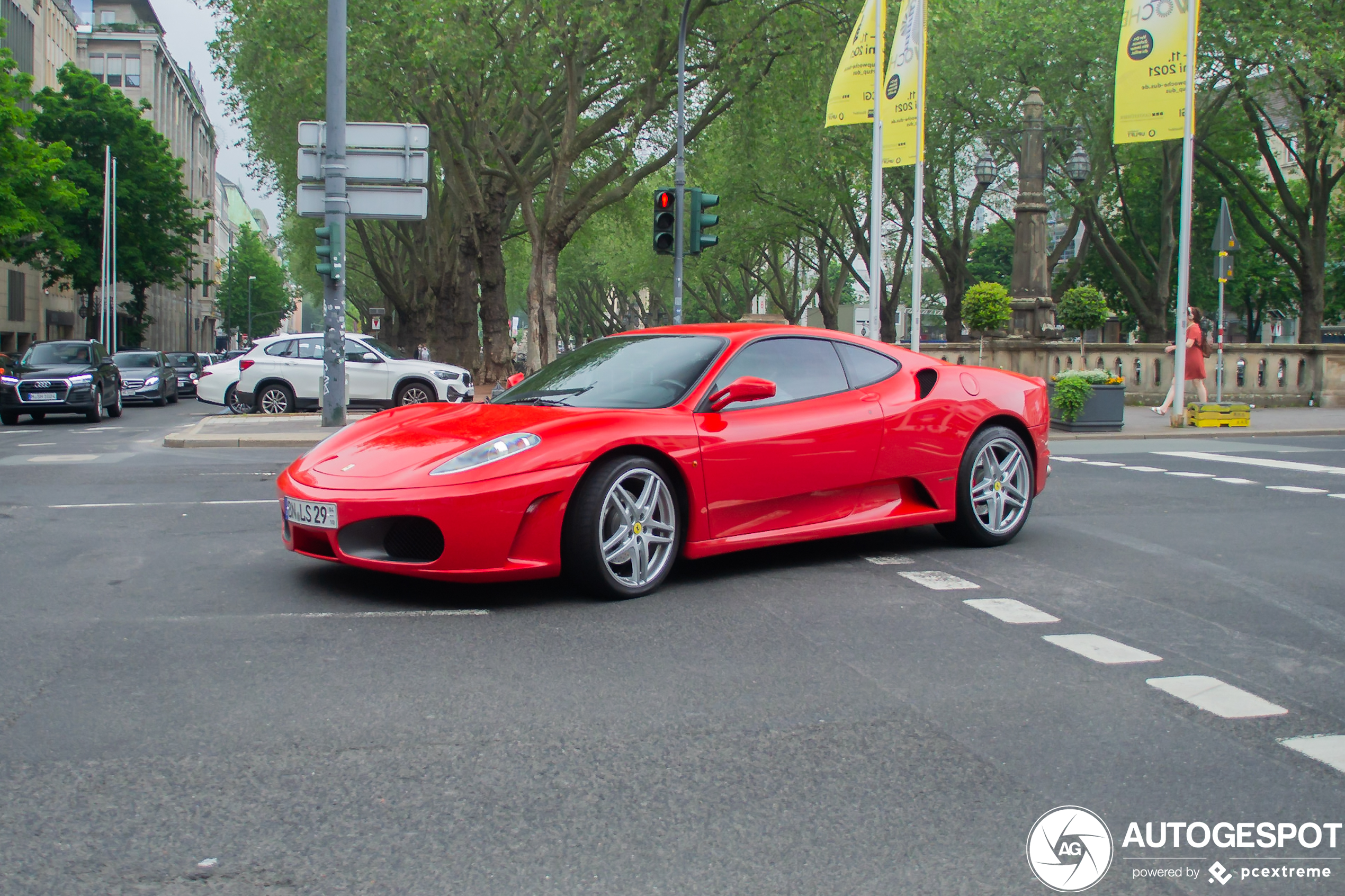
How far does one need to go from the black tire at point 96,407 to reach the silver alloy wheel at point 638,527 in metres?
19.9

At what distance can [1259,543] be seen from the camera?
796 cm

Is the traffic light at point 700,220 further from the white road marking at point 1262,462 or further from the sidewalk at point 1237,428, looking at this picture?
the white road marking at point 1262,462

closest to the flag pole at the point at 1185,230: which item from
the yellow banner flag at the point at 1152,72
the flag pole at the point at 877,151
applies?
the yellow banner flag at the point at 1152,72

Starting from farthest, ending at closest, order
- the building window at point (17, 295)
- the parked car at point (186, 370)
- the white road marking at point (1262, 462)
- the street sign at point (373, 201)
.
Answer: the building window at point (17, 295) → the parked car at point (186, 370) → the street sign at point (373, 201) → the white road marking at point (1262, 462)

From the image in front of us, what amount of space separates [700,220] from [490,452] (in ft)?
41.9

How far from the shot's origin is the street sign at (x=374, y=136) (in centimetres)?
1720

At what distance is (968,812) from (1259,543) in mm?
5462

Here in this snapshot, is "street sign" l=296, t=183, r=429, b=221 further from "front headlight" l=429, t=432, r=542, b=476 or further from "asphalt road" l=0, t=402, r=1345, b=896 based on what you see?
"front headlight" l=429, t=432, r=542, b=476

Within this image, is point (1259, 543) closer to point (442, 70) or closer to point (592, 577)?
point (592, 577)

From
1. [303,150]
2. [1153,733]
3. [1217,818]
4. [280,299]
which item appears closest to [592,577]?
[1153,733]

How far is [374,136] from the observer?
680 inches

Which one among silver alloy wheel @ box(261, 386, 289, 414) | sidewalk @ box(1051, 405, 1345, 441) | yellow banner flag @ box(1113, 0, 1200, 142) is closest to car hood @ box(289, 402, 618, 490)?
sidewalk @ box(1051, 405, 1345, 441)

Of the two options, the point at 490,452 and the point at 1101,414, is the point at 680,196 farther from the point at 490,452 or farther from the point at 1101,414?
the point at 490,452

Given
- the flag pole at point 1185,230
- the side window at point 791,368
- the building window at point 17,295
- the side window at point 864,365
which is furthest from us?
the building window at point 17,295
